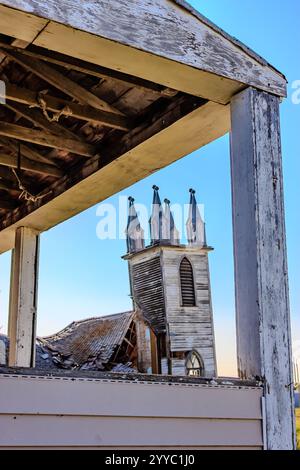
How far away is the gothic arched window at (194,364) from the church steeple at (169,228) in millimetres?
7775

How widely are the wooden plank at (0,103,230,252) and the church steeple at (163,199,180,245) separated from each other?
38.0 meters

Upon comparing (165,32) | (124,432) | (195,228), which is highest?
(195,228)

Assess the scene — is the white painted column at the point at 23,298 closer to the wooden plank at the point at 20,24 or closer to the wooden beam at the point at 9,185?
the wooden beam at the point at 9,185

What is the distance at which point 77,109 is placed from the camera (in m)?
4.57

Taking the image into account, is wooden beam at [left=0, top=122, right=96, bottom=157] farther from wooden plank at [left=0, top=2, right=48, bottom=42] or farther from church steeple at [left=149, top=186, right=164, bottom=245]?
church steeple at [left=149, top=186, right=164, bottom=245]

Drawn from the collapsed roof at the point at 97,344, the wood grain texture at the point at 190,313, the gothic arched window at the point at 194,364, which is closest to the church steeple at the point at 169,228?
the wood grain texture at the point at 190,313

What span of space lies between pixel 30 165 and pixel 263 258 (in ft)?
8.97

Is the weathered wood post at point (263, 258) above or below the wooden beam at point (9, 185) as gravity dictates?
below

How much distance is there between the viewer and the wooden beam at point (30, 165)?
548cm

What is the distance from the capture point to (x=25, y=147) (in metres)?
5.45

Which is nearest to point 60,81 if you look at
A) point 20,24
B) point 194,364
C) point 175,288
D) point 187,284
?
point 20,24

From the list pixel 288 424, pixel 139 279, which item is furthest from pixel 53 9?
pixel 139 279

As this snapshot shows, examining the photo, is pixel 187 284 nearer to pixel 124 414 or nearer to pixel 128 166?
pixel 128 166

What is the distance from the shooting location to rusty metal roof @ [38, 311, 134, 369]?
14.4 metres
